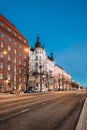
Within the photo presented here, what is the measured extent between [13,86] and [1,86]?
1123 cm

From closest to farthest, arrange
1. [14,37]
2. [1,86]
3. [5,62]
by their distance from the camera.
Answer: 1. [1,86]
2. [5,62]
3. [14,37]

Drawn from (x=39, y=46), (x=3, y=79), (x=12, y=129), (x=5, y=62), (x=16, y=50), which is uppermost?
(x=39, y=46)

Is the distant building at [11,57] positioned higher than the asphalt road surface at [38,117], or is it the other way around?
the distant building at [11,57]

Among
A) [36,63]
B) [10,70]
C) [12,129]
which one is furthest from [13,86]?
[12,129]

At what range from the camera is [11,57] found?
Answer: 302 ft

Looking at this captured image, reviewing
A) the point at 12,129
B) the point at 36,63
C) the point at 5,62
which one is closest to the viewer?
the point at 12,129

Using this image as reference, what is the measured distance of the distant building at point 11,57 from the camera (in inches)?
3342

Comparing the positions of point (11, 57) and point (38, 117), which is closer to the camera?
point (38, 117)

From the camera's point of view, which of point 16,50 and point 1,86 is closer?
point 1,86

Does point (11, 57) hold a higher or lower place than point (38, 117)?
higher

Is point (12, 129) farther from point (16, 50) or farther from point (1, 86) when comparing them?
point (16, 50)

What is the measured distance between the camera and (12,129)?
9.80 meters

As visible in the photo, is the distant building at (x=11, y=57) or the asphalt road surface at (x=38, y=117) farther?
the distant building at (x=11, y=57)

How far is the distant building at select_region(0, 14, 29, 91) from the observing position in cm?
8489
